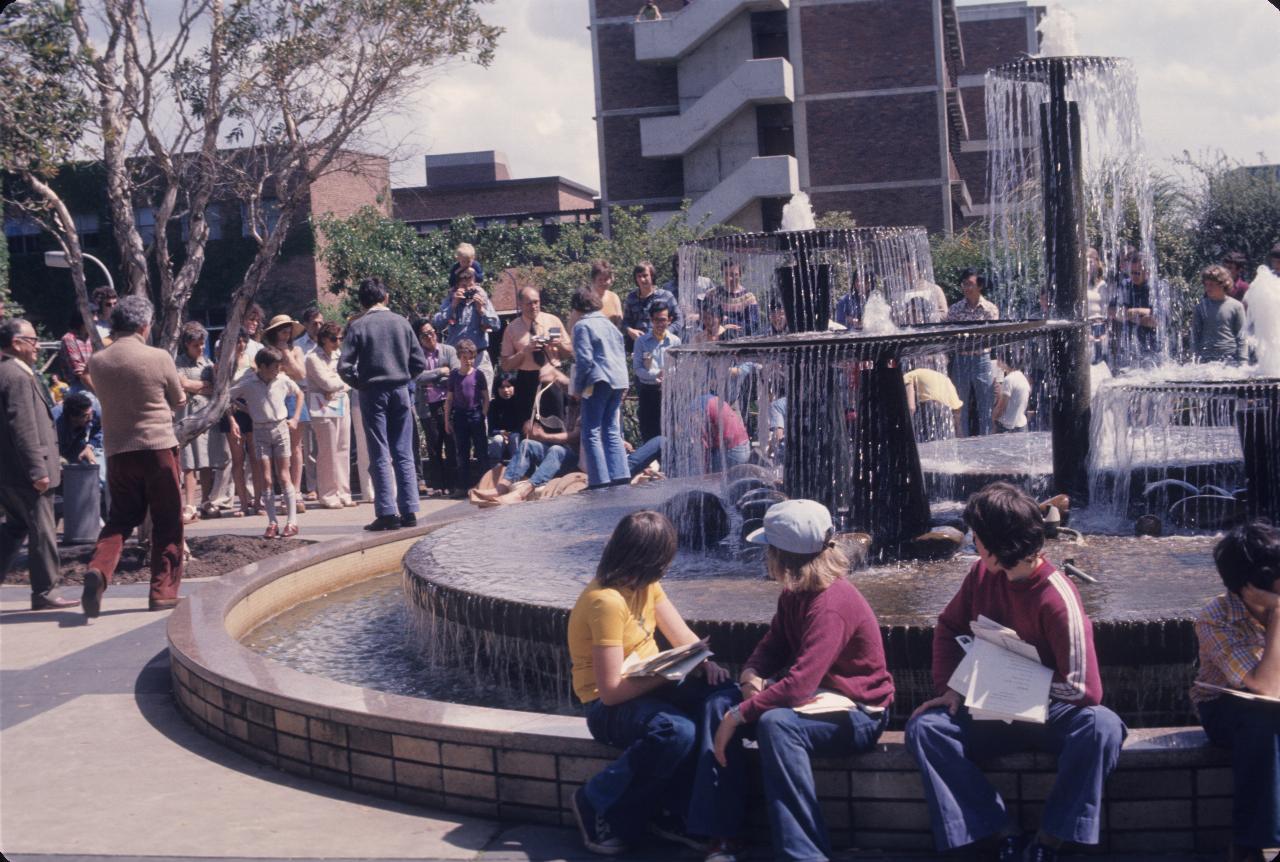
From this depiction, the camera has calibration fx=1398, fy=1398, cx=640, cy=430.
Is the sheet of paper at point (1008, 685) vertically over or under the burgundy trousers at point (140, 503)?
under

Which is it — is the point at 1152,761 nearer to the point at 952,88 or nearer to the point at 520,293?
the point at 520,293

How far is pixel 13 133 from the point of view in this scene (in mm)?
9938

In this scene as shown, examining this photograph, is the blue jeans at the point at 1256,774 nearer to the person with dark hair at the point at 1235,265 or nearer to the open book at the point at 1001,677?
the open book at the point at 1001,677

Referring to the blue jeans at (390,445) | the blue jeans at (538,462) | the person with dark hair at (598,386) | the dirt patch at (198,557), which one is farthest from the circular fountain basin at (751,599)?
the blue jeans at (538,462)

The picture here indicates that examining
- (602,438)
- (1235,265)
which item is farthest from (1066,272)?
(1235,265)

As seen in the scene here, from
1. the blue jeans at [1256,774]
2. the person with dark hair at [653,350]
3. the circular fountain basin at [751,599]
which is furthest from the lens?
the person with dark hair at [653,350]

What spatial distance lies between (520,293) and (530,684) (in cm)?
734

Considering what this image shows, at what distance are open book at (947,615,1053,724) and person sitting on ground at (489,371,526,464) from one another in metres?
8.61

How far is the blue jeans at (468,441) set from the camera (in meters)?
13.6

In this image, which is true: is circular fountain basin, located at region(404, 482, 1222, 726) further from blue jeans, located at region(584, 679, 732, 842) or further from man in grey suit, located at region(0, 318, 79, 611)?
man in grey suit, located at region(0, 318, 79, 611)

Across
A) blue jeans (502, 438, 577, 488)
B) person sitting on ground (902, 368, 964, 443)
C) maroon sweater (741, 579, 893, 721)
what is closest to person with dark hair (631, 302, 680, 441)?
blue jeans (502, 438, 577, 488)

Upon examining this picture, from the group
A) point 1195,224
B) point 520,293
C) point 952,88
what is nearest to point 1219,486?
point 520,293

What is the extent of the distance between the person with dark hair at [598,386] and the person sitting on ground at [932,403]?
7.40ft

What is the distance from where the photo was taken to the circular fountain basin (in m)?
5.01
